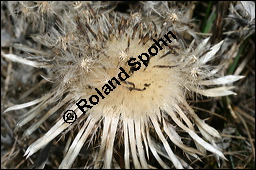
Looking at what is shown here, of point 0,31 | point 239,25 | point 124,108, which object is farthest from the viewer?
point 0,31

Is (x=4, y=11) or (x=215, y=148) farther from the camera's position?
(x=4, y=11)

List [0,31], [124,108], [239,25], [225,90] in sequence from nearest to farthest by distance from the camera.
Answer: [124,108] → [225,90] → [239,25] → [0,31]

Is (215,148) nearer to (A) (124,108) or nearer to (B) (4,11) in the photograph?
(A) (124,108)

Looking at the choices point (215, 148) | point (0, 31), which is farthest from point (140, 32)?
point (0, 31)

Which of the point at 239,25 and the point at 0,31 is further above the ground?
the point at 0,31

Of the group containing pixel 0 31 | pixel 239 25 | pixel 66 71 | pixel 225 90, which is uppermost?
pixel 0 31

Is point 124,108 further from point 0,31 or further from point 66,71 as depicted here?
point 0,31
